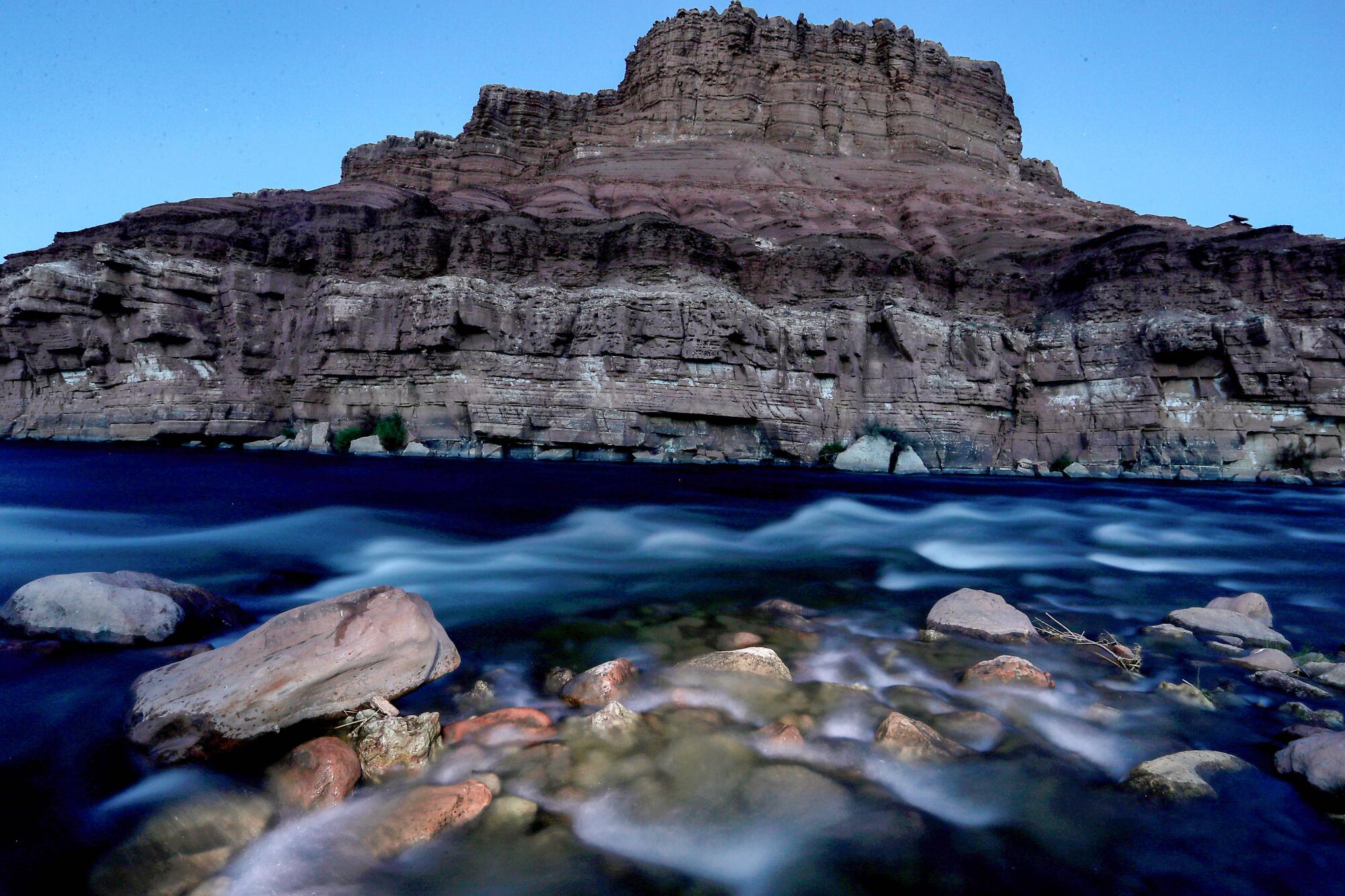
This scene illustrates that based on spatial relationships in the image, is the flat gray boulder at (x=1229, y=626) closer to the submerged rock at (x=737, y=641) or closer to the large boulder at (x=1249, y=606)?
the large boulder at (x=1249, y=606)

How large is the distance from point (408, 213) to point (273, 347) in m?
9.32

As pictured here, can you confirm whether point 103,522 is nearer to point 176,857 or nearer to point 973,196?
point 176,857

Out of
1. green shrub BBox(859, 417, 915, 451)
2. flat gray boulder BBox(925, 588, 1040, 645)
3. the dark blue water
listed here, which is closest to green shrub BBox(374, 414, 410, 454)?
the dark blue water

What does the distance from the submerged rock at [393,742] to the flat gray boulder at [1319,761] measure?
351cm

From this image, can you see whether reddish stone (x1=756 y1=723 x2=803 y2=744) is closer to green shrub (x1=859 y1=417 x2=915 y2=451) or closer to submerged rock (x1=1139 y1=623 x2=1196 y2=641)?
submerged rock (x1=1139 y1=623 x2=1196 y2=641)

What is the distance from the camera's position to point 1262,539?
9.18 metres

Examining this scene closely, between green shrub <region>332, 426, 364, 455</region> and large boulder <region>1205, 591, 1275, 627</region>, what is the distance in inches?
1116

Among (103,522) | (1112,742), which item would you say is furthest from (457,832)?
(103,522)

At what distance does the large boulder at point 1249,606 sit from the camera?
4.75 meters

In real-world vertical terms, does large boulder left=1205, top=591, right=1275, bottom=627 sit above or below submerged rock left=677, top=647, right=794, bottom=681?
below

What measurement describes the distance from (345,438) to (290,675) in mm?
27207

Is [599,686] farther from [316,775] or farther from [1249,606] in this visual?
[1249,606]

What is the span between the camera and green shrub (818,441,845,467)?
27.1 m

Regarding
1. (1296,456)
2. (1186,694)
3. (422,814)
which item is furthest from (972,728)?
(1296,456)
